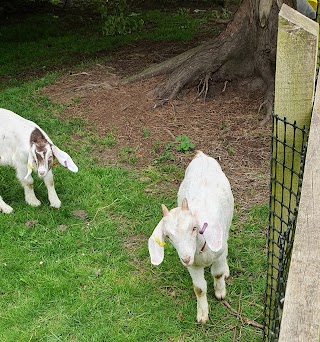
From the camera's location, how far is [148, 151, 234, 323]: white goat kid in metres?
3.30

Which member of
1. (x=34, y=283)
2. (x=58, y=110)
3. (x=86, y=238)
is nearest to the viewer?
(x=34, y=283)

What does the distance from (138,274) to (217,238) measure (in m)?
1.32

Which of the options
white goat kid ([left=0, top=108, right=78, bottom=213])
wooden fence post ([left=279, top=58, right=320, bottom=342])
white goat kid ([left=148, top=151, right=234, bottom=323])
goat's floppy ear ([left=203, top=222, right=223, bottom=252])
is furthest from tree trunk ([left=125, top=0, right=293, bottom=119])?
wooden fence post ([left=279, top=58, right=320, bottom=342])

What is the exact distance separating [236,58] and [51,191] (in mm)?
3236

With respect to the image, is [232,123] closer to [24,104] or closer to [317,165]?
[24,104]

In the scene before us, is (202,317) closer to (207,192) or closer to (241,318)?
(241,318)

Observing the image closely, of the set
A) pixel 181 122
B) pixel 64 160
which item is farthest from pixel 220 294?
pixel 181 122

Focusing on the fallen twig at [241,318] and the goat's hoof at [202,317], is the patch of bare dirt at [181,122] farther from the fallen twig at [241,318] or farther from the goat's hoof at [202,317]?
the goat's hoof at [202,317]

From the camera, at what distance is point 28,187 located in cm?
541

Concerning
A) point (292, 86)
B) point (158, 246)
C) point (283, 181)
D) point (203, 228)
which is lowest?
point (158, 246)

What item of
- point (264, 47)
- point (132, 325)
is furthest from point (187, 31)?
point (132, 325)

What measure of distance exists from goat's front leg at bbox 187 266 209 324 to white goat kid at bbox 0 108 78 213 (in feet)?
5.49

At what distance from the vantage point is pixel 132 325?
13.1 feet

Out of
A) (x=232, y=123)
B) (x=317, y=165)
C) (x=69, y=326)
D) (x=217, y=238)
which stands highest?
(x=317, y=165)
